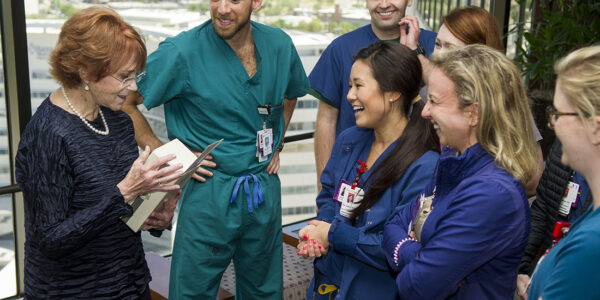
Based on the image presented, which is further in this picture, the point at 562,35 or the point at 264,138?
Answer: the point at 562,35

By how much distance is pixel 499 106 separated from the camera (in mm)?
1545

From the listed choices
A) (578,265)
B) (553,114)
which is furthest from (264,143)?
(578,265)

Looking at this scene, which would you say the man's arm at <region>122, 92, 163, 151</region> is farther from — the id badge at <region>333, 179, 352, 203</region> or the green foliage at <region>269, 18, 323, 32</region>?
the green foliage at <region>269, 18, 323, 32</region>

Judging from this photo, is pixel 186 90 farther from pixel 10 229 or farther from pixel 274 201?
pixel 10 229

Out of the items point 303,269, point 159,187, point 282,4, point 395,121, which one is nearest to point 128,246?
point 159,187

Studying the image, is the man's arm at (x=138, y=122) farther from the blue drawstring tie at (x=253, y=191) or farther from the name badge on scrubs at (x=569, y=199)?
the name badge on scrubs at (x=569, y=199)

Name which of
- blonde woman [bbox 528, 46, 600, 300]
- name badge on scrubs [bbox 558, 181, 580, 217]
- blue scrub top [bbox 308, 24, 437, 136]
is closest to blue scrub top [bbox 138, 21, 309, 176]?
blue scrub top [bbox 308, 24, 437, 136]

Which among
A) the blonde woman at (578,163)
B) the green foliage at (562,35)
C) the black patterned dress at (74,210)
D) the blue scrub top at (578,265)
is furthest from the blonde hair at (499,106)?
the green foliage at (562,35)

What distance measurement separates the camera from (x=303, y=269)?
3.40 m

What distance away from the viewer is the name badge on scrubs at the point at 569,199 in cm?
201

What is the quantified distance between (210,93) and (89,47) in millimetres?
670

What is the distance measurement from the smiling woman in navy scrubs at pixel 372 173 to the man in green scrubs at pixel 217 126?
38cm

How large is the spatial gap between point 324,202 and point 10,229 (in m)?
1.94

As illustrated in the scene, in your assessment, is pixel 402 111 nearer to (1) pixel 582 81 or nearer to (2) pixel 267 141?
(2) pixel 267 141
